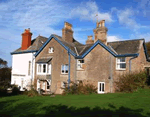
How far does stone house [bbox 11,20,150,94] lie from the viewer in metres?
22.6

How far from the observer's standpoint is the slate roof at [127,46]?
22472mm

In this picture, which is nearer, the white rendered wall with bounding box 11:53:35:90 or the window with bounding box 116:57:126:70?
the window with bounding box 116:57:126:70

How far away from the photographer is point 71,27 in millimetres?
31312

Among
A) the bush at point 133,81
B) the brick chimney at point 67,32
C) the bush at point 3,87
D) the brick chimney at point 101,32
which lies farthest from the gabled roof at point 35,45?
the bush at point 133,81

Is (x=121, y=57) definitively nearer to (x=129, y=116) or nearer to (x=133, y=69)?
(x=133, y=69)

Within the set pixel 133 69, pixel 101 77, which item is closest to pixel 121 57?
pixel 133 69

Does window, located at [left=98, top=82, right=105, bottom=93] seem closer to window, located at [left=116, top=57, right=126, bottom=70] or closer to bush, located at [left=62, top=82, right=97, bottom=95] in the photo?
bush, located at [left=62, top=82, right=97, bottom=95]

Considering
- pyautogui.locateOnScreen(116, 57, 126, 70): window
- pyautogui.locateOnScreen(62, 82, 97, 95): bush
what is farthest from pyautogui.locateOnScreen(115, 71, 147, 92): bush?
pyautogui.locateOnScreen(62, 82, 97, 95): bush

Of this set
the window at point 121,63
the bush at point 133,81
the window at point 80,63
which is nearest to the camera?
the bush at point 133,81

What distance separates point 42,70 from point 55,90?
4.09m

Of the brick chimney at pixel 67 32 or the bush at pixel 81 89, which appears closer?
the bush at pixel 81 89

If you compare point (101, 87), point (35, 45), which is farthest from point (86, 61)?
point (35, 45)

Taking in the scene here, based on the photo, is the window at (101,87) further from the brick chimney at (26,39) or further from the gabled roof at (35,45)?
the brick chimney at (26,39)

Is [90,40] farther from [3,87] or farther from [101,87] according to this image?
[3,87]
